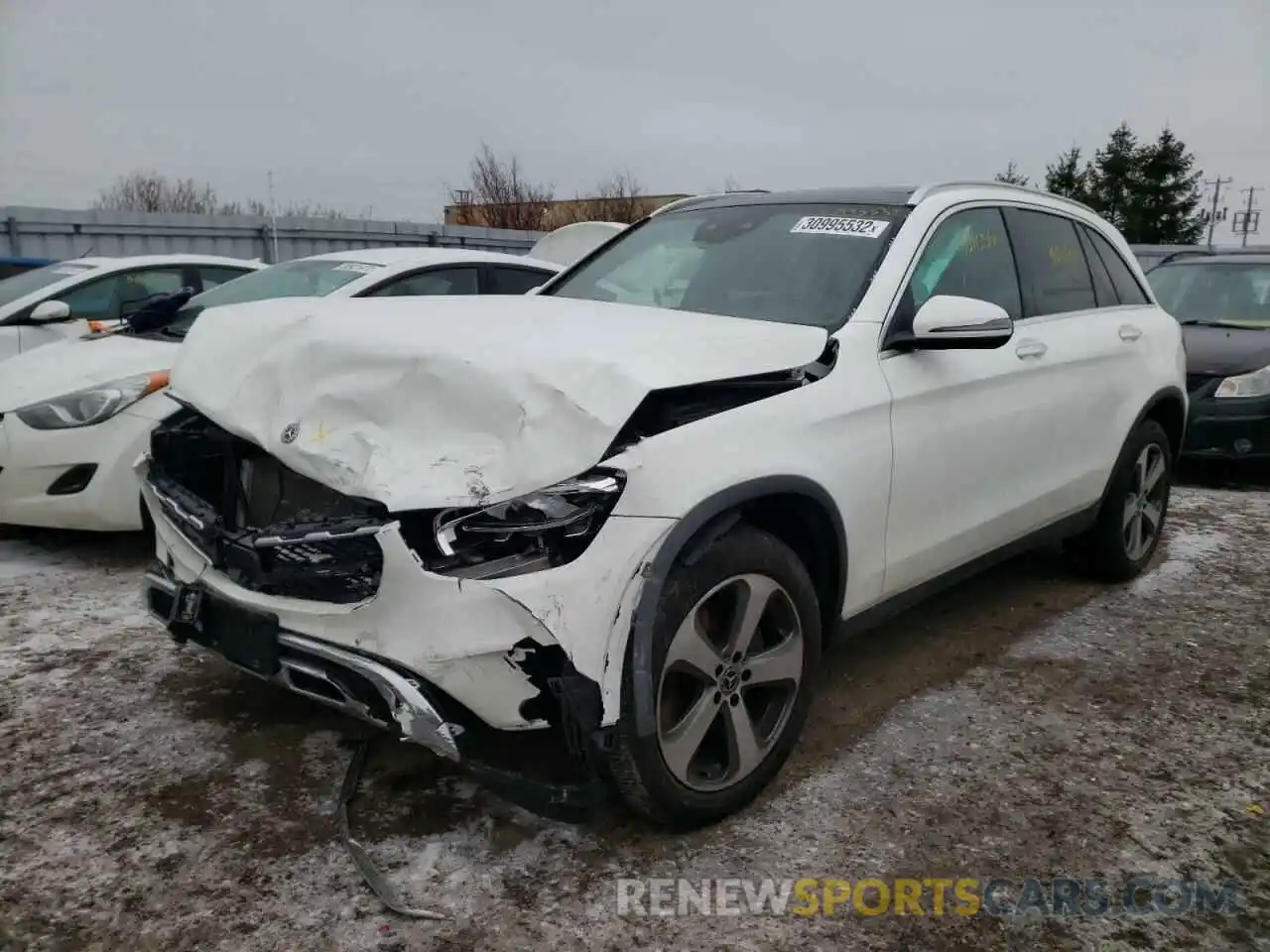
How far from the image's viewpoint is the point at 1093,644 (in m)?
4.20

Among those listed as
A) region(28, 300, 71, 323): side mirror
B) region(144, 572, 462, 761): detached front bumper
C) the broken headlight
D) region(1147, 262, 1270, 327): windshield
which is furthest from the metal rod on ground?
region(1147, 262, 1270, 327): windshield

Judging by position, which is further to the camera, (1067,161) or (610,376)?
(1067,161)

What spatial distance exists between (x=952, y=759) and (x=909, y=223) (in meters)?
1.75

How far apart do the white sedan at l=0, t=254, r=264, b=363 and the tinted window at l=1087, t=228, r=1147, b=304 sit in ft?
17.3

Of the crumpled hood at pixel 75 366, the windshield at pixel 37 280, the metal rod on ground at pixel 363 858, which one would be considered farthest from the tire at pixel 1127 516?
the windshield at pixel 37 280

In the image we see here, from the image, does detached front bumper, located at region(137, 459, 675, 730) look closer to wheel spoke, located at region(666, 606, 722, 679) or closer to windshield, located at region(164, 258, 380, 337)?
wheel spoke, located at region(666, 606, 722, 679)

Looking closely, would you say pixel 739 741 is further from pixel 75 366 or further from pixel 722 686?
pixel 75 366

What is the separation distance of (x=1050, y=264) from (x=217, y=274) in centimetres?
559

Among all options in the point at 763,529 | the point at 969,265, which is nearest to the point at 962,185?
the point at 969,265

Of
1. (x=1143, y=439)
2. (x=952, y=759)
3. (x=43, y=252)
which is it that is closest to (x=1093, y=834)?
(x=952, y=759)

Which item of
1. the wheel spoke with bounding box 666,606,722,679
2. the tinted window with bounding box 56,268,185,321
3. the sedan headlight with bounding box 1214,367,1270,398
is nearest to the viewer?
the wheel spoke with bounding box 666,606,722,679

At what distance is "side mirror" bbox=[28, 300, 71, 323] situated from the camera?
661 cm

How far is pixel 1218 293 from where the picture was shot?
8445 millimetres

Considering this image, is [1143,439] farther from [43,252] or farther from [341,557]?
[43,252]
